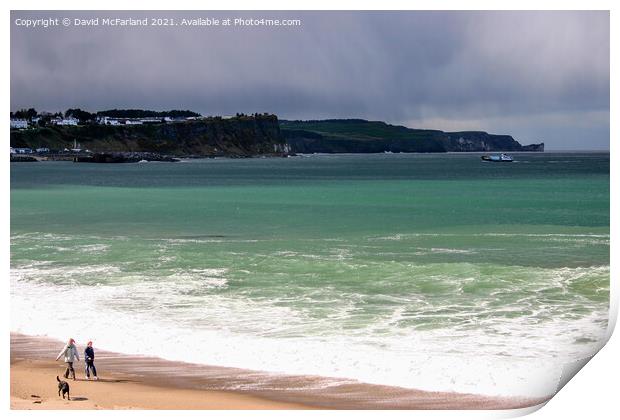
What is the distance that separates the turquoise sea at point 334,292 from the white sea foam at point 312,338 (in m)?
0.03

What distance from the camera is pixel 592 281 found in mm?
16547

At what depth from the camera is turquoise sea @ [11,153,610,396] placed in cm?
1114

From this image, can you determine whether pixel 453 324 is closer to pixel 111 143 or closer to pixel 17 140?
pixel 17 140

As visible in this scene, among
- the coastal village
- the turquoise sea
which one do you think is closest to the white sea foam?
the turquoise sea

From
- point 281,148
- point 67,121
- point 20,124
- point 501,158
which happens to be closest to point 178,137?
point 281,148

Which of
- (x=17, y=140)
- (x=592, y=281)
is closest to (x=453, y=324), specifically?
(x=592, y=281)

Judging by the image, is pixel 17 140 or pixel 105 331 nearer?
pixel 105 331

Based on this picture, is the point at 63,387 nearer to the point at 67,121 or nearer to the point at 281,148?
the point at 67,121

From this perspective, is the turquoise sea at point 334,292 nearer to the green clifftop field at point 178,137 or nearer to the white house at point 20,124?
the white house at point 20,124

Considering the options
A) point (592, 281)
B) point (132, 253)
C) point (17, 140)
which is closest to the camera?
point (592, 281)

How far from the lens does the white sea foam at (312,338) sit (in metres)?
10.5

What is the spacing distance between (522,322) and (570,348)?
1478mm

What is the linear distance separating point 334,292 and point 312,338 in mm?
3450
